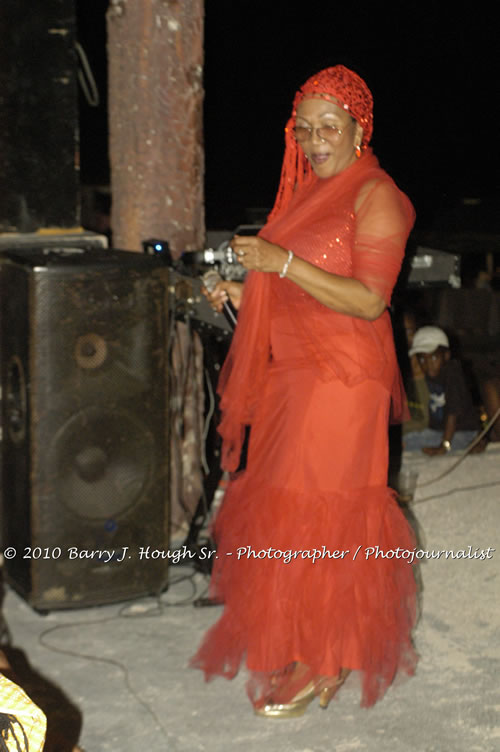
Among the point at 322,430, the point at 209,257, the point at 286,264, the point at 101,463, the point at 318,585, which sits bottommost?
the point at 318,585

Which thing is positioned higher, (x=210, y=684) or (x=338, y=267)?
(x=338, y=267)

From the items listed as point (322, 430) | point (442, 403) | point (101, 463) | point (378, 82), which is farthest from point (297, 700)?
point (378, 82)

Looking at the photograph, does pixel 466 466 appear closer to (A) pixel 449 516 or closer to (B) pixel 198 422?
(A) pixel 449 516

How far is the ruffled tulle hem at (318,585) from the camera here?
2.82m

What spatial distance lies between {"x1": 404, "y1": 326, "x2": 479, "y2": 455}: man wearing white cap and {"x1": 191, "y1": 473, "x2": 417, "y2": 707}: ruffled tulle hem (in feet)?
8.41

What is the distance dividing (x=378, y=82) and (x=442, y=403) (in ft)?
35.2

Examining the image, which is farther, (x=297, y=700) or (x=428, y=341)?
(x=428, y=341)

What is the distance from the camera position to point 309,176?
9.67 ft

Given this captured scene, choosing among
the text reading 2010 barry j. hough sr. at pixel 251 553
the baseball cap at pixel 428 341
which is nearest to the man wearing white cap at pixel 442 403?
the baseball cap at pixel 428 341

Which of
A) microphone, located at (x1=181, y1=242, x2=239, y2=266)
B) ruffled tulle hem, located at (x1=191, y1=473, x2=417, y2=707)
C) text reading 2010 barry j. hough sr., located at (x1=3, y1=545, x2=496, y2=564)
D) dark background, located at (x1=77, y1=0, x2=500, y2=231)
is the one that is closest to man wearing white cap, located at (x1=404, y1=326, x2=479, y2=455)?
text reading 2010 barry j. hough sr., located at (x1=3, y1=545, x2=496, y2=564)

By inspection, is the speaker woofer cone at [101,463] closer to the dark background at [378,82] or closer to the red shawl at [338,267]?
the red shawl at [338,267]

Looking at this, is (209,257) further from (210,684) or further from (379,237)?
(210,684)

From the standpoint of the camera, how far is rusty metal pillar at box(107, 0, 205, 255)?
4.02m

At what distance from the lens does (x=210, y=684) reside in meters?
3.12
